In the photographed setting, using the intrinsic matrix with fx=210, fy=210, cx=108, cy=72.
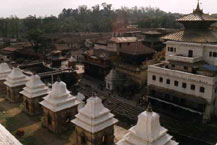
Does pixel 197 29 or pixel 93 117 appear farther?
pixel 197 29

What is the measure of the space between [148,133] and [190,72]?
18460 millimetres

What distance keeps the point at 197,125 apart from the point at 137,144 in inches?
633

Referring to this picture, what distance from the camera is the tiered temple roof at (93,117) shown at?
16.5 meters

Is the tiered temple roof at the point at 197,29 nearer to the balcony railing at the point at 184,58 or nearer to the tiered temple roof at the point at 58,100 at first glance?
the balcony railing at the point at 184,58

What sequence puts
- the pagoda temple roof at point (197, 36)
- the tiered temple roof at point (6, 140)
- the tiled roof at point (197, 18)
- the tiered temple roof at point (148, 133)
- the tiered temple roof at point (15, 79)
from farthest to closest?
the tiled roof at point (197, 18) → the pagoda temple roof at point (197, 36) → the tiered temple roof at point (15, 79) → the tiered temple roof at point (148, 133) → the tiered temple roof at point (6, 140)

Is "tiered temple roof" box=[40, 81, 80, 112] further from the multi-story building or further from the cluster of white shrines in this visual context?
the multi-story building

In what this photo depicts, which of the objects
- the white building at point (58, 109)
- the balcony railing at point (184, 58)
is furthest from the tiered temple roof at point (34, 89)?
the balcony railing at point (184, 58)

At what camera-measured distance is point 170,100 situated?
102 ft

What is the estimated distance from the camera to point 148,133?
13.5m

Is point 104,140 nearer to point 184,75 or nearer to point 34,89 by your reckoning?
point 34,89

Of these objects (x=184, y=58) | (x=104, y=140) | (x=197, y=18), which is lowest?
(x=104, y=140)

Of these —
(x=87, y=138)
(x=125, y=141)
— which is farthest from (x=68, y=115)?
(x=125, y=141)

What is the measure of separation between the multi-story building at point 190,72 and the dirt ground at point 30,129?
427 inches

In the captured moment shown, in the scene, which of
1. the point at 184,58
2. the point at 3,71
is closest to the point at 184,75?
the point at 184,58
